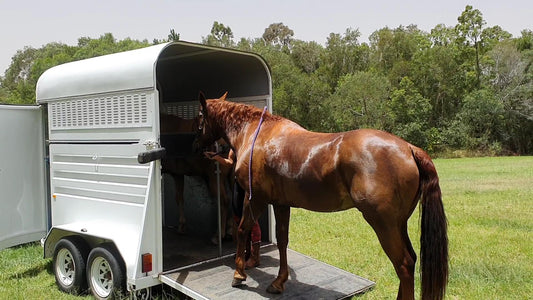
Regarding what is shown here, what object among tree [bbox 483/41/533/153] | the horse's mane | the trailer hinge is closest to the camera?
the trailer hinge

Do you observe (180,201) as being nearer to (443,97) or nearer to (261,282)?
(261,282)

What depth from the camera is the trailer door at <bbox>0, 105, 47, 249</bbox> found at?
555 cm

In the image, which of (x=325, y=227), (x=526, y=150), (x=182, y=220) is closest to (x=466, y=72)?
(x=526, y=150)

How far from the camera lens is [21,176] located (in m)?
5.71

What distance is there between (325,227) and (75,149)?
15.3ft

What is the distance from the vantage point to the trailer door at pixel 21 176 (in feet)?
18.2

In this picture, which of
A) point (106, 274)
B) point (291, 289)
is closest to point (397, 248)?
point (291, 289)

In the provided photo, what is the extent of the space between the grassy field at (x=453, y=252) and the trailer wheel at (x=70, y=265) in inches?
4.6

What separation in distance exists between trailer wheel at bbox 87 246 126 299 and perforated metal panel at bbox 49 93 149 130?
1.34 metres

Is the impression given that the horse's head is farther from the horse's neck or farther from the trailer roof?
the trailer roof

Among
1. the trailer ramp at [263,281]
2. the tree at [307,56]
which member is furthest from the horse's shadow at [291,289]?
the tree at [307,56]

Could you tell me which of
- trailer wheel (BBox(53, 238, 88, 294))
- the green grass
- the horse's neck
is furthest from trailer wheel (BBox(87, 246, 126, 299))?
→ the green grass

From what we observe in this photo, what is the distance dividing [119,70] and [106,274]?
2.17 metres

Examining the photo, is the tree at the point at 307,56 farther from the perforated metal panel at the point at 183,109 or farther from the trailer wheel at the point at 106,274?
the trailer wheel at the point at 106,274
